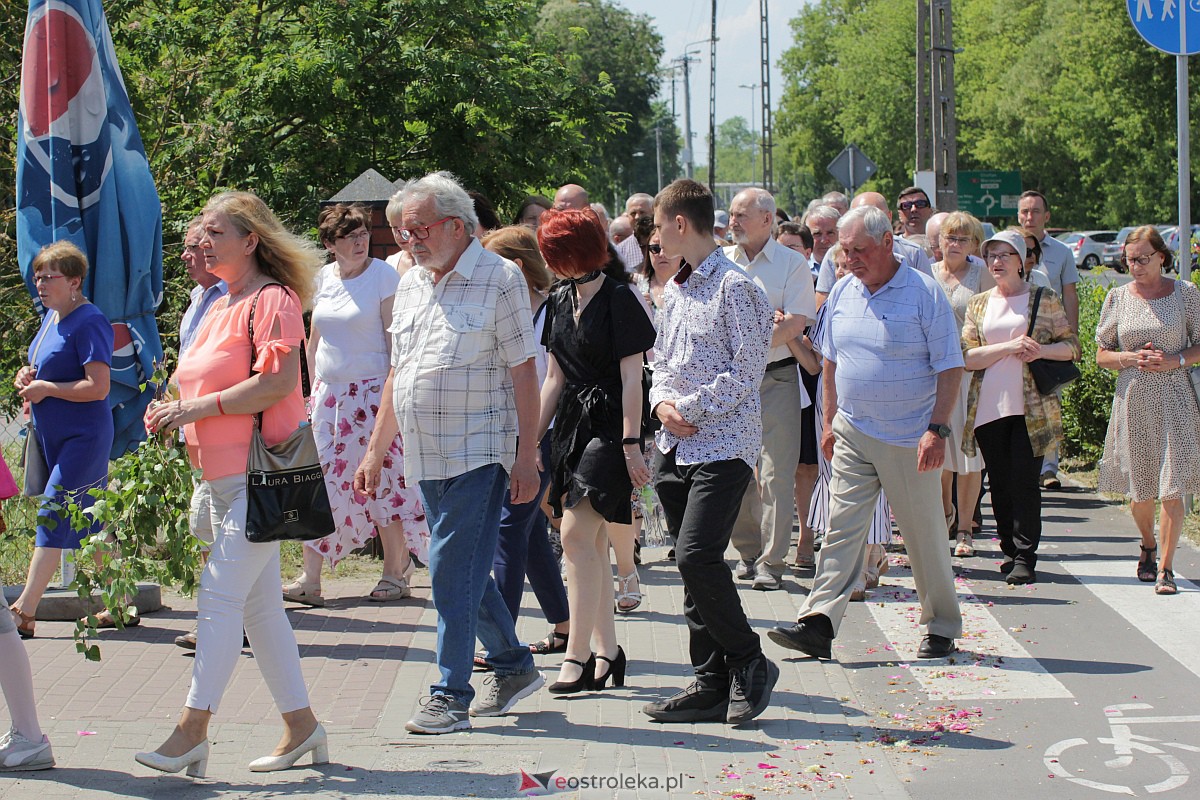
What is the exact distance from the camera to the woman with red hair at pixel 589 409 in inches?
222

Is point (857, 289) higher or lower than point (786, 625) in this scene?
higher

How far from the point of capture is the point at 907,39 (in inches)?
2899

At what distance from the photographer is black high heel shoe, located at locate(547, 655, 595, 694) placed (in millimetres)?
5871

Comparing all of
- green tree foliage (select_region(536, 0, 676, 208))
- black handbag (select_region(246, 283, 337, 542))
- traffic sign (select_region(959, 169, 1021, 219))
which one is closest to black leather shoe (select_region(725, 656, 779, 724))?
black handbag (select_region(246, 283, 337, 542))

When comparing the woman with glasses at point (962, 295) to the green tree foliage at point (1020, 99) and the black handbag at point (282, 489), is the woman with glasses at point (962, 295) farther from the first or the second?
the green tree foliage at point (1020, 99)

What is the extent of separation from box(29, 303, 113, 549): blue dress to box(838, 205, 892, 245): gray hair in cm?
340

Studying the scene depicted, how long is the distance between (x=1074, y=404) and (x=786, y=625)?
5700 millimetres

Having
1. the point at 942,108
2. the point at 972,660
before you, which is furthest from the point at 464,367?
the point at 942,108

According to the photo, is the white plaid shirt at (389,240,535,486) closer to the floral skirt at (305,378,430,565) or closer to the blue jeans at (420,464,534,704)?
the blue jeans at (420,464,534,704)

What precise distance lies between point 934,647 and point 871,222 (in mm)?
1910

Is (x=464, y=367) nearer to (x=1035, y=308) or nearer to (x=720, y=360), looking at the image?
(x=720, y=360)

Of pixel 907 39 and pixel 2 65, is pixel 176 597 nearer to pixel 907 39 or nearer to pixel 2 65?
pixel 2 65

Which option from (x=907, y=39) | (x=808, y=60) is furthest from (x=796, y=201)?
(x=907, y=39)

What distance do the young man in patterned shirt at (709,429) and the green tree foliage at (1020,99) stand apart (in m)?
43.0
